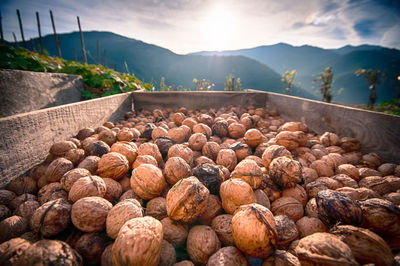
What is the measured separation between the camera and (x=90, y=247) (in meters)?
1.44

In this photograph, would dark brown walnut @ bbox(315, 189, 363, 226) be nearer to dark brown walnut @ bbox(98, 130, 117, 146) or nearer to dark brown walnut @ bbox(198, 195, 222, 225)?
dark brown walnut @ bbox(198, 195, 222, 225)

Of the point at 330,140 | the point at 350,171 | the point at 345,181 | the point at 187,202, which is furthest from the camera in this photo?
the point at 330,140

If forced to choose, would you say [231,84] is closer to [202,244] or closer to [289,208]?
[289,208]

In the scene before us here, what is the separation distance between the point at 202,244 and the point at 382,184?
7.26ft

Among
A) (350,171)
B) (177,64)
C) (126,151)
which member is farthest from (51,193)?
(177,64)

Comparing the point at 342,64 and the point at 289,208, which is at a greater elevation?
the point at 342,64

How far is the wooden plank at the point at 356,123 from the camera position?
2.54m

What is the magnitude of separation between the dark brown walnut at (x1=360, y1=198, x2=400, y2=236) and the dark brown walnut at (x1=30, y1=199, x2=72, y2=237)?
264 centimetres

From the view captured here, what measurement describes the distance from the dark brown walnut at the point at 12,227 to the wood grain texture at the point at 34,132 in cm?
61

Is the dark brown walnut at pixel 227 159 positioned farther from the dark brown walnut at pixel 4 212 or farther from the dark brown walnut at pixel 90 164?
the dark brown walnut at pixel 4 212

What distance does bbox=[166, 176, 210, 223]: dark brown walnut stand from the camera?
162 centimetres

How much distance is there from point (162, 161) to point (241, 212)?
4.94 feet

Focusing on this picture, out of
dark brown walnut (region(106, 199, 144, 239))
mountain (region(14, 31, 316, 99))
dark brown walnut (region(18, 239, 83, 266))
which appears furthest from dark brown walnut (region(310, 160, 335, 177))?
mountain (region(14, 31, 316, 99))

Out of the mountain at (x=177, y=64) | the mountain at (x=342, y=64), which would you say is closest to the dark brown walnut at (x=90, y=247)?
the mountain at (x=342, y=64)
